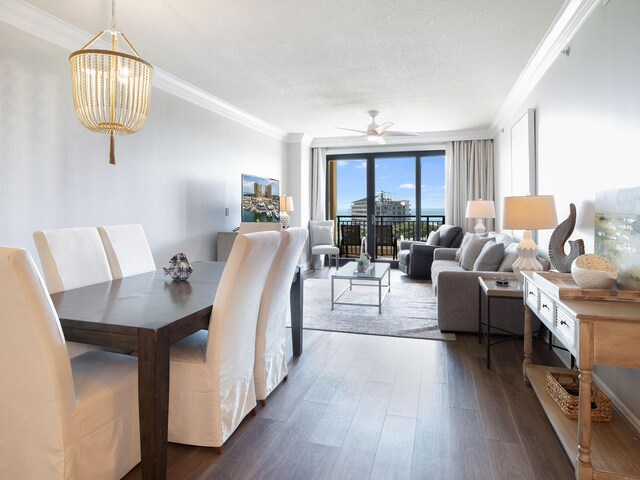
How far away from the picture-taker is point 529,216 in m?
2.95

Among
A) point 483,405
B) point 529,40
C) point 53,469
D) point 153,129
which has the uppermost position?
point 529,40

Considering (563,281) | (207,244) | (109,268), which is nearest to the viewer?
(563,281)

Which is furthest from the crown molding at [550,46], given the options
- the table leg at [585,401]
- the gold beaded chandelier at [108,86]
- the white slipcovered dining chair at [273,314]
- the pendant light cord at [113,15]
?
the pendant light cord at [113,15]

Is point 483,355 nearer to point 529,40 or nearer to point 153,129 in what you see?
point 529,40

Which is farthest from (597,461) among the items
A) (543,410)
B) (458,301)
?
(458,301)

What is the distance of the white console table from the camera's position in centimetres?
155

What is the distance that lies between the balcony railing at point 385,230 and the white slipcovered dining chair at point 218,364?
6471 millimetres

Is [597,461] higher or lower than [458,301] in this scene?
lower

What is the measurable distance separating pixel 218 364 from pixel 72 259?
1.21 metres

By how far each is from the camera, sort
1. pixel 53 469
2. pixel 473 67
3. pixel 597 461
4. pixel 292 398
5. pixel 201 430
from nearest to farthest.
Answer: pixel 53 469 < pixel 597 461 < pixel 201 430 < pixel 292 398 < pixel 473 67

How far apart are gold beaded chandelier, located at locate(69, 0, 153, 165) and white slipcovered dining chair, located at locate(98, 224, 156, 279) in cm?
82

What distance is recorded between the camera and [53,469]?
1.43 m

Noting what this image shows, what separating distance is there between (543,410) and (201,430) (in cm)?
186

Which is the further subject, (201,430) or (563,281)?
(563,281)
